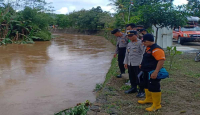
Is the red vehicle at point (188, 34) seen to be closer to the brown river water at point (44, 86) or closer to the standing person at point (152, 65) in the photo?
the brown river water at point (44, 86)

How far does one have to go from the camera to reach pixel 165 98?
4719 millimetres

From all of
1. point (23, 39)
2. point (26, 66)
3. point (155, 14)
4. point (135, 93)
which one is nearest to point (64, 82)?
point (135, 93)

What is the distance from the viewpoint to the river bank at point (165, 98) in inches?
156

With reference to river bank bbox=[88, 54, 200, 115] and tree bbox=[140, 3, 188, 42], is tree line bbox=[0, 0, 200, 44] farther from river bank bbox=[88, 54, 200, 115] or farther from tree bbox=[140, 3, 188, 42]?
river bank bbox=[88, 54, 200, 115]

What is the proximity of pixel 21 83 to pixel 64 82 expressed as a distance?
1314 mm

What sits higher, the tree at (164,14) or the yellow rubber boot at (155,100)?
the tree at (164,14)

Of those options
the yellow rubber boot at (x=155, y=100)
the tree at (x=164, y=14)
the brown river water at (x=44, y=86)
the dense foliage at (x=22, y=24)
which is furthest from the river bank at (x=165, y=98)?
the dense foliage at (x=22, y=24)

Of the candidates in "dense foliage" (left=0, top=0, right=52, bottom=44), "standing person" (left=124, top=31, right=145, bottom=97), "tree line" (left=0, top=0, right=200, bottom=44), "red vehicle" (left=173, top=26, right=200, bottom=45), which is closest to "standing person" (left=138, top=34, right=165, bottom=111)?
"standing person" (left=124, top=31, right=145, bottom=97)

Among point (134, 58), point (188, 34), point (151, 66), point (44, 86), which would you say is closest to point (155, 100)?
point (151, 66)

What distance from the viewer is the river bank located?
13.0 feet

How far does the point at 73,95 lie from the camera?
18.9 ft

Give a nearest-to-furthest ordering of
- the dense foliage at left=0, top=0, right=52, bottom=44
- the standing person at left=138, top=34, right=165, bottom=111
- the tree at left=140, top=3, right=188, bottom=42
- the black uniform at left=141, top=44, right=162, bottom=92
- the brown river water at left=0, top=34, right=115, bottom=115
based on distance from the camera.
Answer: the standing person at left=138, top=34, right=165, bottom=111
the black uniform at left=141, top=44, right=162, bottom=92
the brown river water at left=0, top=34, right=115, bottom=115
the tree at left=140, top=3, right=188, bottom=42
the dense foliage at left=0, top=0, right=52, bottom=44

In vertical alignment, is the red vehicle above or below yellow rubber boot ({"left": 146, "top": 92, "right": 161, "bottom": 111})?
above

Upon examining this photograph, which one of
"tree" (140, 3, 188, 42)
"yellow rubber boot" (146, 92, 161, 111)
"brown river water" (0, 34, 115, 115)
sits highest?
"tree" (140, 3, 188, 42)
